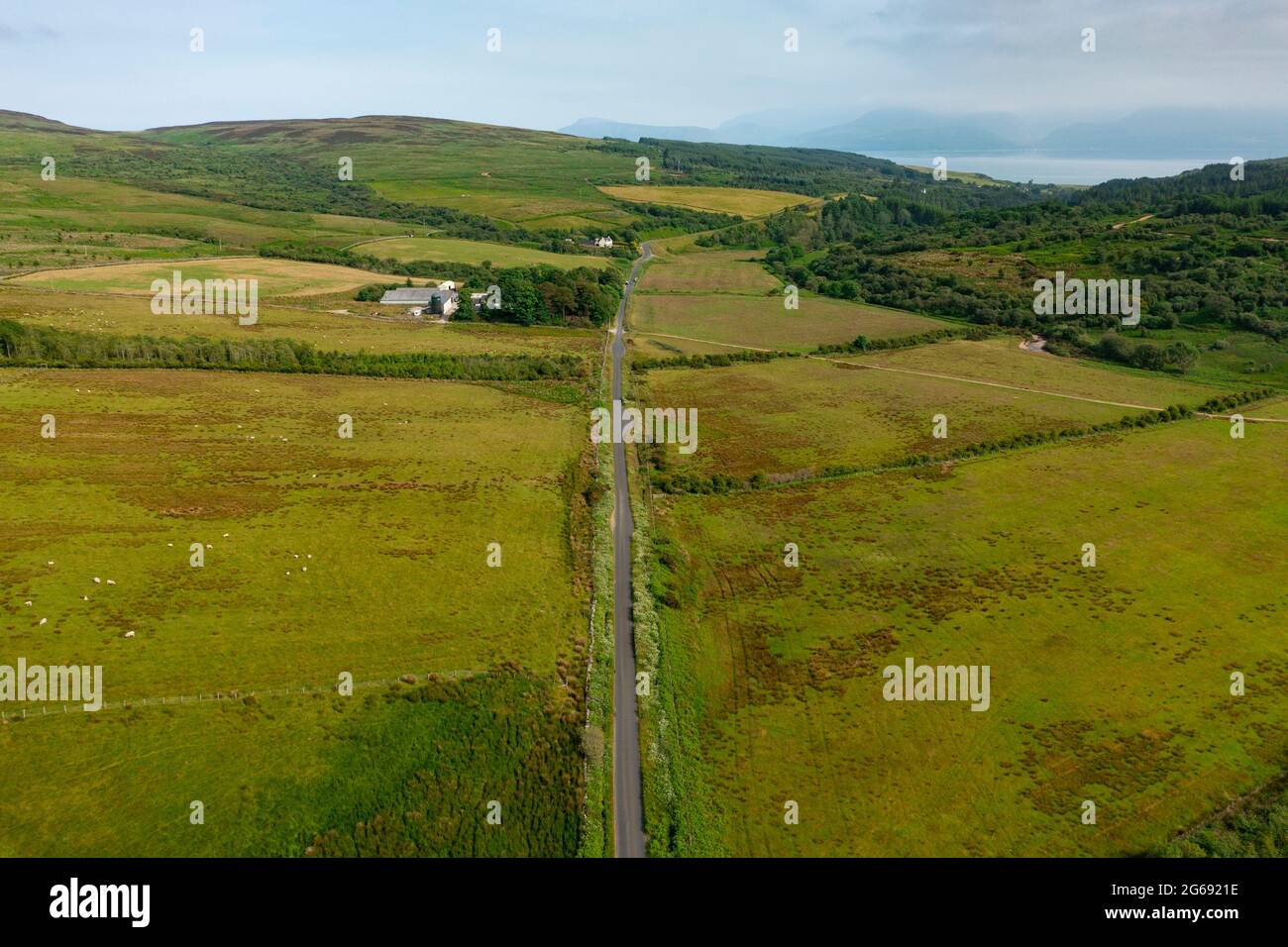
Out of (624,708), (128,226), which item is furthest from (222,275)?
(624,708)

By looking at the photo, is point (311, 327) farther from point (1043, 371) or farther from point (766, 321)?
point (1043, 371)

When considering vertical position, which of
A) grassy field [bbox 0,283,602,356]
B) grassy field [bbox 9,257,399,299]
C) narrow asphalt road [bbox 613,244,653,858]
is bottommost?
narrow asphalt road [bbox 613,244,653,858]

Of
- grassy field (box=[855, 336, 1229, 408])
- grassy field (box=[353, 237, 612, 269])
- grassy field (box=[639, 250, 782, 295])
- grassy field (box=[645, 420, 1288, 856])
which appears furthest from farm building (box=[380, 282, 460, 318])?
grassy field (box=[645, 420, 1288, 856])

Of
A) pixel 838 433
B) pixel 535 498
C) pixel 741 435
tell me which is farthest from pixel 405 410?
pixel 838 433

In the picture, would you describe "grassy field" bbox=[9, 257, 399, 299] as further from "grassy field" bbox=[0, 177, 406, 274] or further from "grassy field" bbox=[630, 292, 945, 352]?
"grassy field" bbox=[630, 292, 945, 352]

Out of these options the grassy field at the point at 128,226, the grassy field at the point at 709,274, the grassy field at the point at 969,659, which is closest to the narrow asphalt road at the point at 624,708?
the grassy field at the point at 969,659

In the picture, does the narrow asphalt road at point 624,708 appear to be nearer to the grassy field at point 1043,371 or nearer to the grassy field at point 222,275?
the grassy field at point 1043,371
